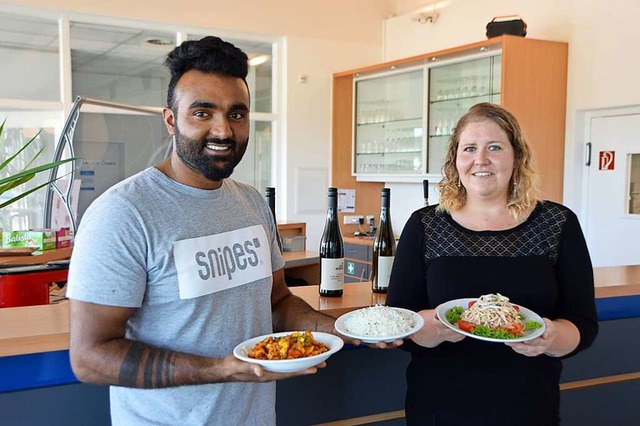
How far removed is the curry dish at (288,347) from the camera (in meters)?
1.15

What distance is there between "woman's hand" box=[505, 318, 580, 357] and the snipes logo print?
0.63 metres

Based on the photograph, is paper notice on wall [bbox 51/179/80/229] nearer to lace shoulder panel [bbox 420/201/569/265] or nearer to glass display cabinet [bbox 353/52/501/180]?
lace shoulder panel [bbox 420/201/569/265]

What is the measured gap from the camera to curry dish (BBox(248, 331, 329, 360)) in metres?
1.15

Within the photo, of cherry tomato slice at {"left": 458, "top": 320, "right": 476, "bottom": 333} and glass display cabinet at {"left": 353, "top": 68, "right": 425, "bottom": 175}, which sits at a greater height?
glass display cabinet at {"left": 353, "top": 68, "right": 425, "bottom": 175}

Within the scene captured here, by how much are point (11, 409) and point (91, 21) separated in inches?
166

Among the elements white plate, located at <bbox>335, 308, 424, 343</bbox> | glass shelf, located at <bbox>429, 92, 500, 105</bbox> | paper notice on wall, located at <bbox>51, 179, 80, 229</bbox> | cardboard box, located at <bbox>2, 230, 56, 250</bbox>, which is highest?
glass shelf, located at <bbox>429, 92, 500, 105</bbox>

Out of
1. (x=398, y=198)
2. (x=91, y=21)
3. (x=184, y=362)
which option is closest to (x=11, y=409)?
(x=184, y=362)

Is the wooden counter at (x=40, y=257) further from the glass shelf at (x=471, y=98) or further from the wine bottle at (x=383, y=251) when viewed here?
the glass shelf at (x=471, y=98)

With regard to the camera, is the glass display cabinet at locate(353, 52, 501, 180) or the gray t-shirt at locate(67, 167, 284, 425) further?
the glass display cabinet at locate(353, 52, 501, 180)

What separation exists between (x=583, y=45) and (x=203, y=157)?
12.4 feet

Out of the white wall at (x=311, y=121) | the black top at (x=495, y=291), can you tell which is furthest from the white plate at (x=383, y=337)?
the white wall at (x=311, y=121)

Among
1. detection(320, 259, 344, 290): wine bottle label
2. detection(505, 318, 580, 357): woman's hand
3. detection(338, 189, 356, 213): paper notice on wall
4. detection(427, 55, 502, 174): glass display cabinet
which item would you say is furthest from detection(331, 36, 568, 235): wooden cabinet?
detection(505, 318, 580, 357): woman's hand

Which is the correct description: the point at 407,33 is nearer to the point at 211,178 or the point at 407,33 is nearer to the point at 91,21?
the point at 91,21

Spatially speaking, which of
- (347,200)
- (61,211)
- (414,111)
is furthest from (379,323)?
(347,200)
